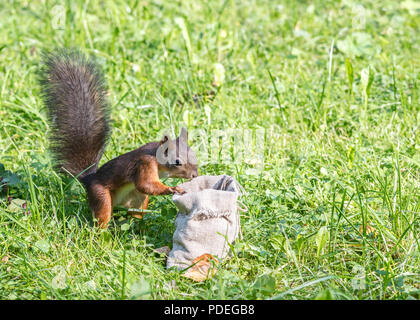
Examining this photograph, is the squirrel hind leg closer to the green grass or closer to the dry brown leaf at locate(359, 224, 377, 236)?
the green grass

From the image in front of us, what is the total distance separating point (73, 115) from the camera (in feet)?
7.69

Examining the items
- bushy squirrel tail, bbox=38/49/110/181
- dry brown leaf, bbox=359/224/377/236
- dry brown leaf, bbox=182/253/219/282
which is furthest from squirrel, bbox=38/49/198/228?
dry brown leaf, bbox=359/224/377/236

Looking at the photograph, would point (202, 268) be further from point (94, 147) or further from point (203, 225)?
point (94, 147)

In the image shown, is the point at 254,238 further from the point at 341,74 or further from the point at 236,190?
the point at 341,74

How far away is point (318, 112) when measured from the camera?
2852 millimetres

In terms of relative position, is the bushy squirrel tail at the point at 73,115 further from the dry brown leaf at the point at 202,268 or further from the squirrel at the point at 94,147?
the dry brown leaf at the point at 202,268

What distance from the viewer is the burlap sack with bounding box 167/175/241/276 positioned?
1910mm

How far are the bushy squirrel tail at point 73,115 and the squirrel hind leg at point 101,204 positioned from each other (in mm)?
169

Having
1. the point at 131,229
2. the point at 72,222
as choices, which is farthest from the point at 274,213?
the point at 72,222

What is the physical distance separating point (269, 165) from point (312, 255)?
674mm

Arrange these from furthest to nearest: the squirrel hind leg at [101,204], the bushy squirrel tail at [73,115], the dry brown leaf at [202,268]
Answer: the bushy squirrel tail at [73,115]
the squirrel hind leg at [101,204]
the dry brown leaf at [202,268]

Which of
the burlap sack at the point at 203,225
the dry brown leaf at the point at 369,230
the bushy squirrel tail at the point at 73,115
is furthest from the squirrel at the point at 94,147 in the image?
the dry brown leaf at the point at 369,230

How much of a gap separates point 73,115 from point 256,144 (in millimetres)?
874

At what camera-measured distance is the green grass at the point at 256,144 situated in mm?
1829
